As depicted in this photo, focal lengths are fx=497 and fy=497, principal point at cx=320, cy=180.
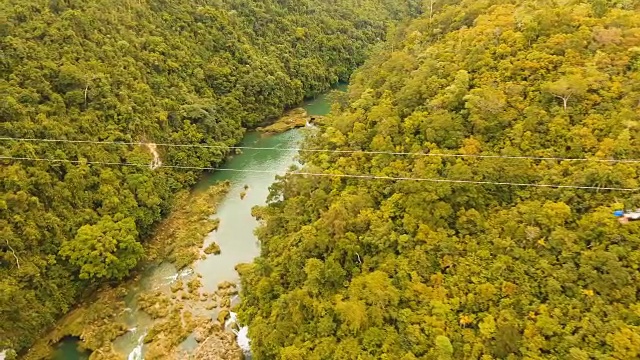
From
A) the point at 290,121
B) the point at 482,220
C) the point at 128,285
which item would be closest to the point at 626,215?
the point at 482,220

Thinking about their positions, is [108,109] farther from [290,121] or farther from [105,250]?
[290,121]

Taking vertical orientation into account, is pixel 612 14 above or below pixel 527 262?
above

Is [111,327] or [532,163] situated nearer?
[532,163]

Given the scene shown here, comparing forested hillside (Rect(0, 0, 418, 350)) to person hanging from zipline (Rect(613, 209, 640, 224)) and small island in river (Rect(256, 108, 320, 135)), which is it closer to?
small island in river (Rect(256, 108, 320, 135))

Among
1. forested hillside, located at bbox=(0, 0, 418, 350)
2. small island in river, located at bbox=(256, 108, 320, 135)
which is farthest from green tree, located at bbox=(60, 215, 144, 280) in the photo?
small island in river, located at bbox=(256, 108, 320, 135)

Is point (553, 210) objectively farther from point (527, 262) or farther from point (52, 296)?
point (52, 296)

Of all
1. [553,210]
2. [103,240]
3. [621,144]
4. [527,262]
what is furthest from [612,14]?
[103,240]
